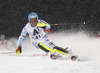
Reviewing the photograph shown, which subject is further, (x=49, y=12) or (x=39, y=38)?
(x=49, y=12)

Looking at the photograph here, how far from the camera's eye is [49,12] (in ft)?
42.0

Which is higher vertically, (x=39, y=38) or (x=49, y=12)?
(x=49, y=12)

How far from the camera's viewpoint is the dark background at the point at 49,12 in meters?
12.7

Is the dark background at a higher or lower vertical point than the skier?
higher

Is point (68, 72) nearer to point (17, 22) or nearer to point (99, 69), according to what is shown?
point (99, 69)

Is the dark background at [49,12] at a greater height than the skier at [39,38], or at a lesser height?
greater

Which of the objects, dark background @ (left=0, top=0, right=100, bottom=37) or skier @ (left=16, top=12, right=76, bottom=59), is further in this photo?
dark background @ (left=0, top=0, right=100, bottom=37)

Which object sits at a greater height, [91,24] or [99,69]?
[91,24]

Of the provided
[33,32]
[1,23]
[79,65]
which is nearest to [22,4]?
[1,23]

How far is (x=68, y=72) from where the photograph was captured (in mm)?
4133

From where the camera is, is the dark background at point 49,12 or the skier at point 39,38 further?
the dark background at point 49,12

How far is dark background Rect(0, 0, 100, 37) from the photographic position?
41.7ft

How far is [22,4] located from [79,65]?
9.07m

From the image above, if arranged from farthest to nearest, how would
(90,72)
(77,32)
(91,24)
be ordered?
(91,24) → (77,32) → (90,72)
